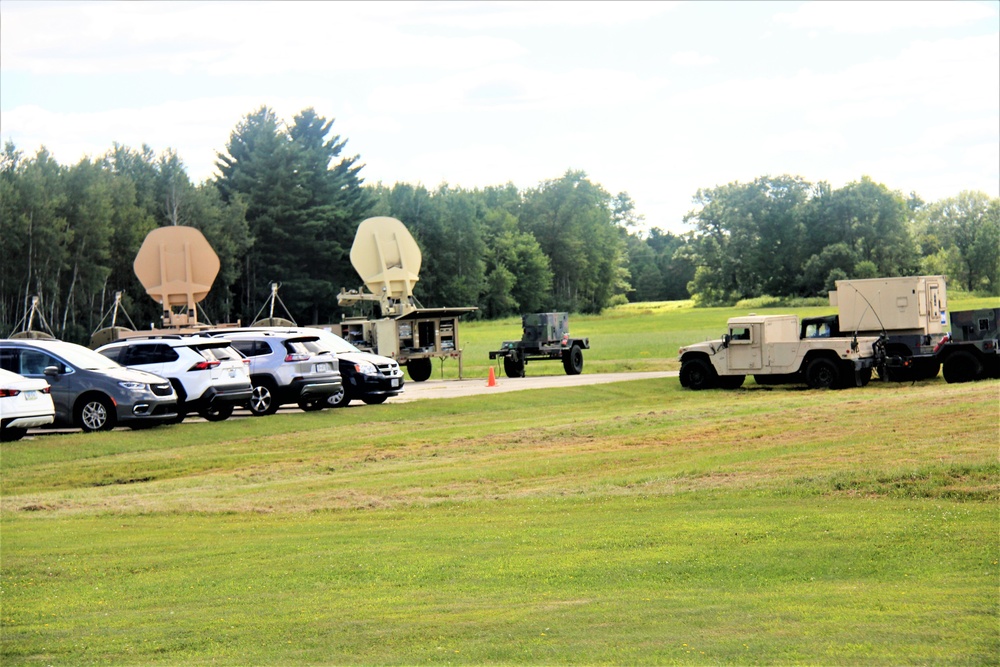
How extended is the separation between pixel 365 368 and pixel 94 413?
8.00 metres

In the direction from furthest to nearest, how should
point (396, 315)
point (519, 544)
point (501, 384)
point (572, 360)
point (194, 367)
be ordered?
point (572, 360), point (396, 315), point (501, 384), point (194, 367), point (519, 544)

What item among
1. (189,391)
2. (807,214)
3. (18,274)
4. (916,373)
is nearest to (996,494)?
(189,391)

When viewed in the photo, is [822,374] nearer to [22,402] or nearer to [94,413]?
[94,413]

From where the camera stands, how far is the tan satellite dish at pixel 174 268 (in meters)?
44.3

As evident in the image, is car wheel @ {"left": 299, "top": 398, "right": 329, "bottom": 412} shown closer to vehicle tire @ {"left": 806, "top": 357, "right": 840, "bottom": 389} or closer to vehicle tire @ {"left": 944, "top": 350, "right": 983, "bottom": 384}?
vehicle tire @ {"left": 806, "top": 357, "right": 840, "bottom": 389}

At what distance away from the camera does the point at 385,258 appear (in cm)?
4550

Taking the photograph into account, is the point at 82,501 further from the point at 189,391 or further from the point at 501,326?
the point at 501,326

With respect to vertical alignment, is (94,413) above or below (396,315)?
below

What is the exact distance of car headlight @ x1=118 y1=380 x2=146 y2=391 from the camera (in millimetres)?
24484

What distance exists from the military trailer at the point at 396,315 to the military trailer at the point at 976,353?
50.1 feet

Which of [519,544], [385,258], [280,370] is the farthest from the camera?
[385,258]

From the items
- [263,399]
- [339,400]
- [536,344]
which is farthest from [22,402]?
[536,344]

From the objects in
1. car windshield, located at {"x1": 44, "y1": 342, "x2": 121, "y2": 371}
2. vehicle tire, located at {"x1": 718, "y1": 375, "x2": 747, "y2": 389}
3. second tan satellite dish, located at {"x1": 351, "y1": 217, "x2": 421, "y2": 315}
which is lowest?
vehicle tire, located at {"x1": 718, "y1": 375, "x2": 747, "y2": 389}

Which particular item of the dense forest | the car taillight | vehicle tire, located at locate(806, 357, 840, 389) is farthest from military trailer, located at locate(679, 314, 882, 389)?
the dense forest
